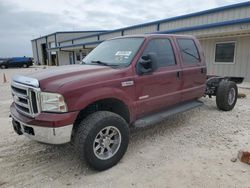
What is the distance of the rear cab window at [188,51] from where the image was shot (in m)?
4.69

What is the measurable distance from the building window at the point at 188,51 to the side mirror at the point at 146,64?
1263 mm

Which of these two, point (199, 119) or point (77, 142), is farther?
point (199, 119)

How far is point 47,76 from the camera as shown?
3.15m

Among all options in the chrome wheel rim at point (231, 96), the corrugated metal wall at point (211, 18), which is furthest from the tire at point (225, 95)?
the corrugated metal wall at point (211, 18)

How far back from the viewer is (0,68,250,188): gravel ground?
2947 mm

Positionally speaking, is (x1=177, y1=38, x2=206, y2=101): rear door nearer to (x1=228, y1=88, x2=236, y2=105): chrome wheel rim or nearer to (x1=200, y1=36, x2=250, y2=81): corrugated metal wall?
(x1=228, y1=88, x2=236, y2=105): chrome wheel rim

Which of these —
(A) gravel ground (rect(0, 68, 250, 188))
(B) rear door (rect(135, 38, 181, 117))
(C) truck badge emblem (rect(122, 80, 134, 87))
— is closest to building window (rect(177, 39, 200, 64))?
(B) rear door (rect(135, 38, 181, 117))

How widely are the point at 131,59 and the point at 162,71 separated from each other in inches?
29.5

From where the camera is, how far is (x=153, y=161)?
3451 millimetres

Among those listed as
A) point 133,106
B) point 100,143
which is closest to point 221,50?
point 133,106

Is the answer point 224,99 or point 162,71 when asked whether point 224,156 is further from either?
point 224,99

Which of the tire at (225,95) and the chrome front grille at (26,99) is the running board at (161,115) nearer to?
the tire at (225,95)

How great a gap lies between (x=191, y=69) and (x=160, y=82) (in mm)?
1153

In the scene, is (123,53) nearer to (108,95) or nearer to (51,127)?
(108,95)
